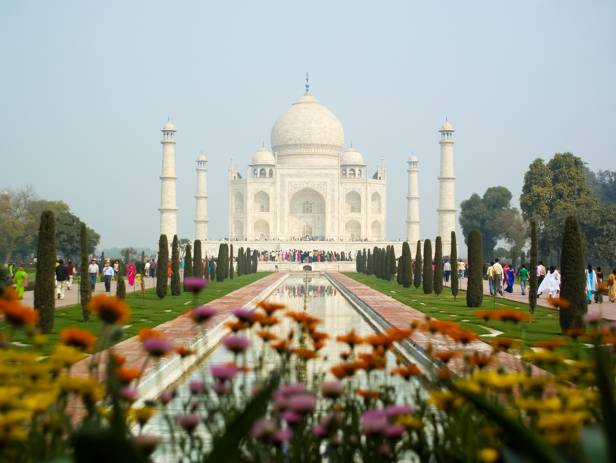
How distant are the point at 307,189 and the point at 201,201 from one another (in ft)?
17.7

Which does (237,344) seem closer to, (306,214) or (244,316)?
(244,316)

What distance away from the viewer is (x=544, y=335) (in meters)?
8.37

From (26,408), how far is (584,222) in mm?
28022

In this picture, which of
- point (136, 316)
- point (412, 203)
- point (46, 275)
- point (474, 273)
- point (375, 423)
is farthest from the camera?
Result: point (412, 203)

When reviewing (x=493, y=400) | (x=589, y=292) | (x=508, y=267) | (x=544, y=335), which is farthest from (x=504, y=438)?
(x=508, y=267)

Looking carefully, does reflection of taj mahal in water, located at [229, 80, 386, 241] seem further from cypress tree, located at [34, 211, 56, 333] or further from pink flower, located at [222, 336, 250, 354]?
pink flower, located at [222, 336, 250, 354]

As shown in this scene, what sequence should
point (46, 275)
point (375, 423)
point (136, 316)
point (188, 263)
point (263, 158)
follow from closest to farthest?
1. point (375, 423)
2. point (46, 275)
3. point (136, 316)
4. point (188, 263)
5. point (263, 158)

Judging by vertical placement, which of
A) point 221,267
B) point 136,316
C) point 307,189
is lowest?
point 136,316

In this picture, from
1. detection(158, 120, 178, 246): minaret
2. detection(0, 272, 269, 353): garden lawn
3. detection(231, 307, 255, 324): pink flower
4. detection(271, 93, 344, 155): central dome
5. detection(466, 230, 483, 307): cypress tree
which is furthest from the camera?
detection(271, 93, 344, 155): central dome

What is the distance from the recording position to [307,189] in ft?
138

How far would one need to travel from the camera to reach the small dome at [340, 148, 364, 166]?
4416cm

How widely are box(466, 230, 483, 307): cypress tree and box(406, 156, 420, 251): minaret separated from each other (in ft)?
80.4

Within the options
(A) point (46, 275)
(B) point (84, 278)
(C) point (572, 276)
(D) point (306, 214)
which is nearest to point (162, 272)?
(B) point (84, 278)

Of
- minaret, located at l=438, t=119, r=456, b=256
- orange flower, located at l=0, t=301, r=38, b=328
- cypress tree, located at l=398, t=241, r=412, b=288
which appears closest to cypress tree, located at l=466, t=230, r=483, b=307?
cypress tree, located at l=398, t=241, r=412, b=288
